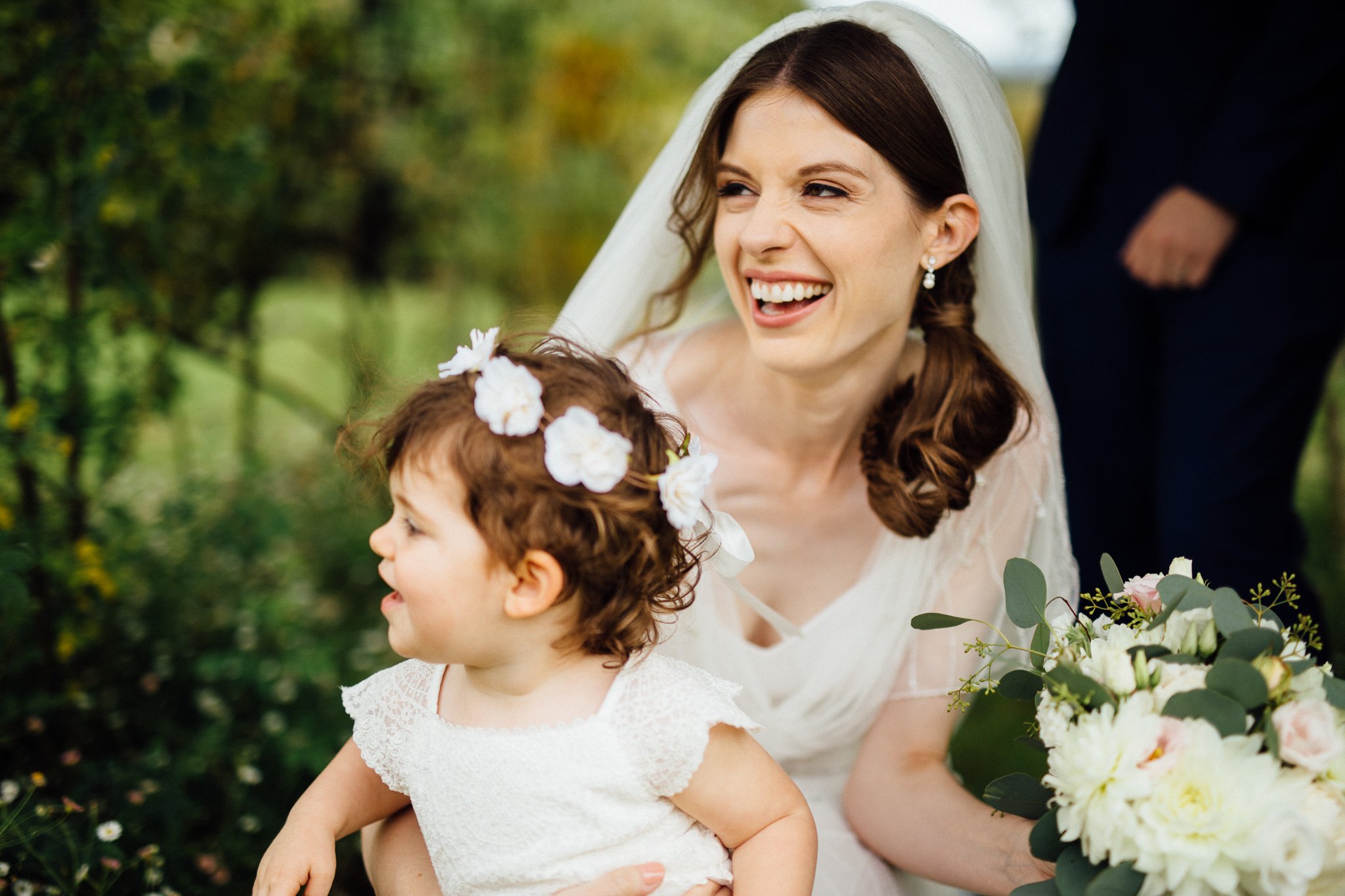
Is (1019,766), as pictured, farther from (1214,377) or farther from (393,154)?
(393,154)

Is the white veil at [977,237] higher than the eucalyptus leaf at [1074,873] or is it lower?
higher

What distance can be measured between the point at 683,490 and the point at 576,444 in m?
0.16

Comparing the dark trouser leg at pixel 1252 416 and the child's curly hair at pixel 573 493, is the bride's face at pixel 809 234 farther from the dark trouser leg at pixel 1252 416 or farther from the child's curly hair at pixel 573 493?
the dark trouser leg at pixel 1252 416

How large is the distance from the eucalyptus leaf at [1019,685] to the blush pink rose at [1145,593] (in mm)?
177

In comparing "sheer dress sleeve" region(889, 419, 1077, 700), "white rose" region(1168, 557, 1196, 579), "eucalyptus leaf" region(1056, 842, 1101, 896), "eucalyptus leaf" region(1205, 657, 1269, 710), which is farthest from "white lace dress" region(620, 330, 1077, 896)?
"eucalyptus leaf" region(1205, 657, 1269, 710)

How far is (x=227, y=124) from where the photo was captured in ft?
11.5

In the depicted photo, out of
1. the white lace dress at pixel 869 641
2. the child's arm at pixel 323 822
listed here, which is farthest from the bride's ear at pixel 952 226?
the child's arm at pixel 323 822

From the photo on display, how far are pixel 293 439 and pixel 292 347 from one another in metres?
2.70

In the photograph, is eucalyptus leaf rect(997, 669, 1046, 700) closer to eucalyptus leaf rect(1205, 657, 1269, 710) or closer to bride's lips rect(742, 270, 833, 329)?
eucalyptus leaf rect(1205, 657, 1269, 710)

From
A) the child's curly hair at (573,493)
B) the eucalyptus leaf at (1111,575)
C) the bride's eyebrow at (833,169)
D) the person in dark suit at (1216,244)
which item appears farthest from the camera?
the person in dark suit at (1216,244)

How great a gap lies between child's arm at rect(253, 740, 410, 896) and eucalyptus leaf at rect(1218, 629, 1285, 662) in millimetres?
1244

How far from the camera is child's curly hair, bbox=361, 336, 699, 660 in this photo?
1.49m

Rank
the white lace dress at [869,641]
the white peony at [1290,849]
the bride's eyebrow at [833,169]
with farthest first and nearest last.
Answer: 1. the white lace dress at [869,641]
2. the bride's eyebrow at [833,169]
3. the white peony at [1290,849]

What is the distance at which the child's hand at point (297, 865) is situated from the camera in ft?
5.06
